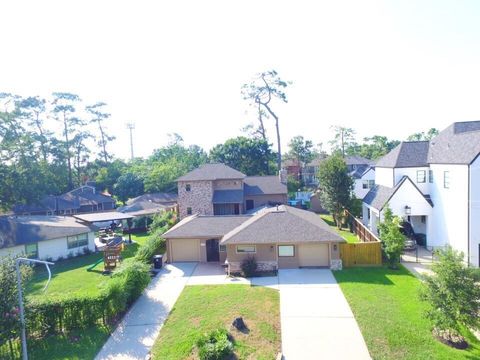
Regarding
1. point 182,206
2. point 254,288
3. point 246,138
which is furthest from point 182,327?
point 246,138

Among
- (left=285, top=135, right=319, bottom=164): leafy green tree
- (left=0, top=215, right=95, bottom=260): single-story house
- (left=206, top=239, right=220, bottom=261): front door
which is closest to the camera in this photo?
(left=206, top=239, right=220, bottom=261): front door

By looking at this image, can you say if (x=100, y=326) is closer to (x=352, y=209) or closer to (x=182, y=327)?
(x=182, y=327)

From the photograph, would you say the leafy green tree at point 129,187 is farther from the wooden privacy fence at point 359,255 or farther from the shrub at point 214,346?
the shrub at point 214,346

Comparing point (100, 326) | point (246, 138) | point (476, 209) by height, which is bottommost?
point (100, 326)

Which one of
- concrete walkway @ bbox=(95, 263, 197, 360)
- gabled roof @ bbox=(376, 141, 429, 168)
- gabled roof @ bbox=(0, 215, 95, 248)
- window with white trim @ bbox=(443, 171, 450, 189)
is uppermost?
gabled roof @ bbox=(376, 141, 429, 168)

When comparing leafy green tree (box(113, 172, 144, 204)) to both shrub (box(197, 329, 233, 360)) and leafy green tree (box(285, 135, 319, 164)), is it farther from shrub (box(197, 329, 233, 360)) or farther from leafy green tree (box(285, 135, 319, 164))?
shrub (box(197, 329, 233, 360))

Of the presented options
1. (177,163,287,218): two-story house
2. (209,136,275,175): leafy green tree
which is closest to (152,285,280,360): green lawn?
(177,163,287,218): two-story house

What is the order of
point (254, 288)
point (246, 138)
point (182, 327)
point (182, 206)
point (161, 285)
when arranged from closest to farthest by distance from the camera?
point (182, 327) < point (254, 288) < point (161, 285) < point (182, 206) < point (246, 138)
